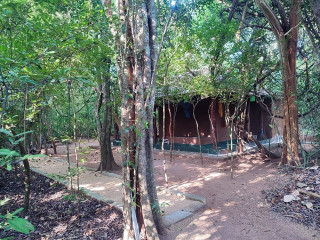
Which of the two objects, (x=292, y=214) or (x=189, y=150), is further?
(x=189, y=150)

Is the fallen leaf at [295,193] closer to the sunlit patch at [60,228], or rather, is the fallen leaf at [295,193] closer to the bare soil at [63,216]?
the bare soil at [63,216]

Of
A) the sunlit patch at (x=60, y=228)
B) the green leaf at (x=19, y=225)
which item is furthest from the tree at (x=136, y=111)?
the green leaf at (x=19, y=225)

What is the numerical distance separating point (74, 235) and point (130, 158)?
64.1 inches

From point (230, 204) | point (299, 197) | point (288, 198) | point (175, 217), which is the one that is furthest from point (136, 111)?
point (299, 197)

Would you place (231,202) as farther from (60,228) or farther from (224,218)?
(60,228)

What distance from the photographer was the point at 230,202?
500 cm

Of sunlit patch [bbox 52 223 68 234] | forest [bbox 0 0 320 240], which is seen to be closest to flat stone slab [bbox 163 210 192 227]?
forest [bbox 0 0 320 240]

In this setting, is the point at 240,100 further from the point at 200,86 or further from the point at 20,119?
the point at 20,119

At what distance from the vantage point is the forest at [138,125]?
9.70ft

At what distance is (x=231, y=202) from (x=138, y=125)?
3190 mm

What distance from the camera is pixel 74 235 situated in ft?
11.8

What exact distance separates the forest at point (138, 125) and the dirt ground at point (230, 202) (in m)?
0.03

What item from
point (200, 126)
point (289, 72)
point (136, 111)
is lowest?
point (200, 126)

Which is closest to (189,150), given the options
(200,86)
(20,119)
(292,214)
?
(200,86)
